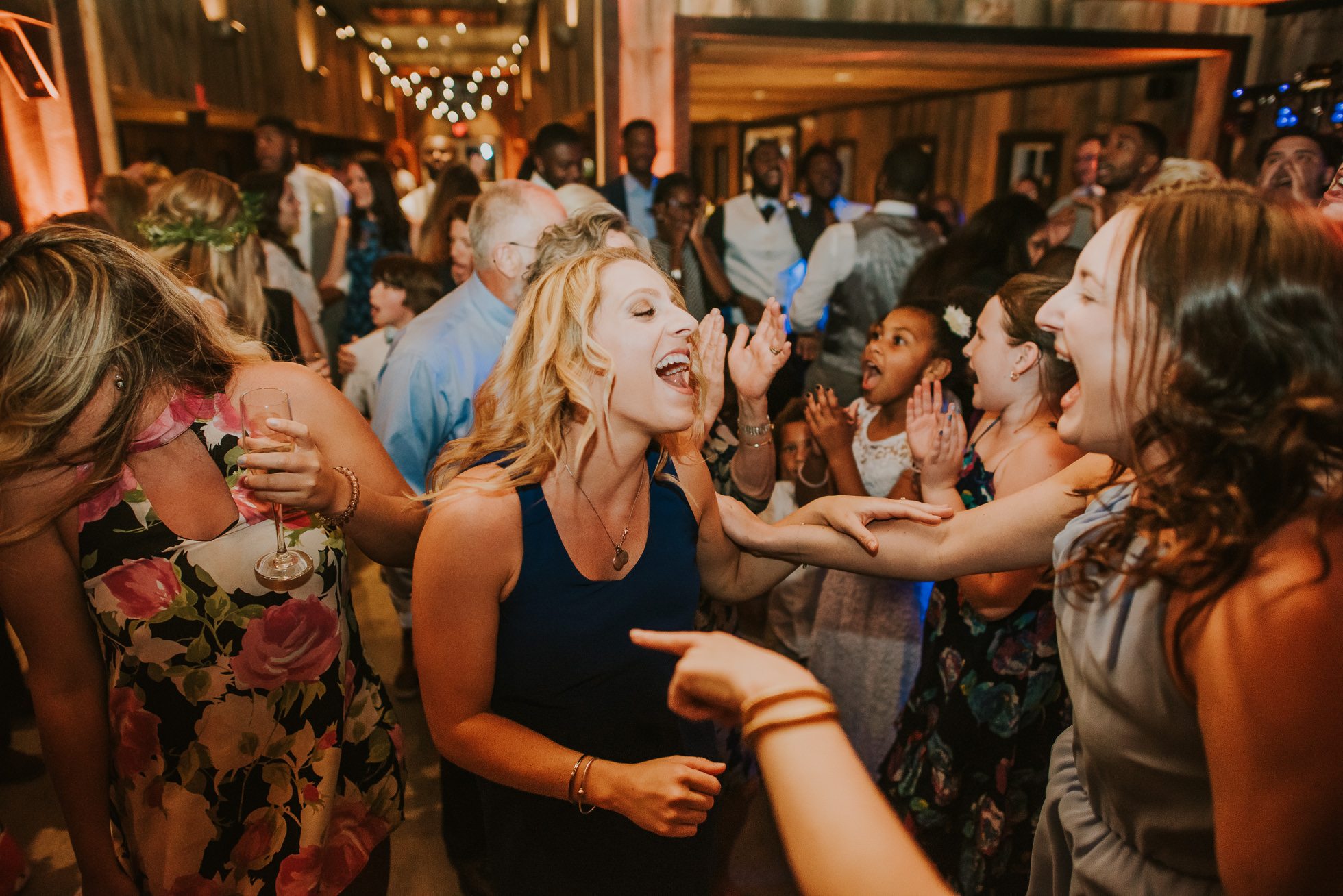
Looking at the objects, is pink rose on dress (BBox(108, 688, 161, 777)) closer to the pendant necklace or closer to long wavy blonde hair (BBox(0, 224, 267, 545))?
long wavy blonde hair (BBox(0, 224, 267, 545))

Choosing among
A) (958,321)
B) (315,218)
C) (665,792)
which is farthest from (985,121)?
(665,792)

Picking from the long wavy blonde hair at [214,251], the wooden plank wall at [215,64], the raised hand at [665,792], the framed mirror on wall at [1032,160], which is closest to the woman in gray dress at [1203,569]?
the raised hand at [665,792]

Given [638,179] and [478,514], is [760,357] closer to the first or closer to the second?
[478,514]

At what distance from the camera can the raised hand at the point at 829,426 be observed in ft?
7.11

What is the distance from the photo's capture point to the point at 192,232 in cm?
269

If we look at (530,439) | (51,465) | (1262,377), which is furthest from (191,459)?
(1262,377)

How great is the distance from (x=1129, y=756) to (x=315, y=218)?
5383 millimetres

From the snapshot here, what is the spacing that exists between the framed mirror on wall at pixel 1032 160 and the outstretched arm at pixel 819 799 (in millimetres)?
9654

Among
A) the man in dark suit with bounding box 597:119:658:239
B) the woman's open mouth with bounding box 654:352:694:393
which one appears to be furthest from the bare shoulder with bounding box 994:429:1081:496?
the man in dark suit with bounding box 597:119:658:239

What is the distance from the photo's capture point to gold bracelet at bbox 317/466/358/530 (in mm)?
1323

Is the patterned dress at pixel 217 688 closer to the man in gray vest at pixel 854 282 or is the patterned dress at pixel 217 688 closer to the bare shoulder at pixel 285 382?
the bare shoulder at pixel 285 382

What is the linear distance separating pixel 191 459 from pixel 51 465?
181 mm

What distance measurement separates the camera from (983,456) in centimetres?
196

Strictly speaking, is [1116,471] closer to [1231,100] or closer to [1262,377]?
[1262,377]
